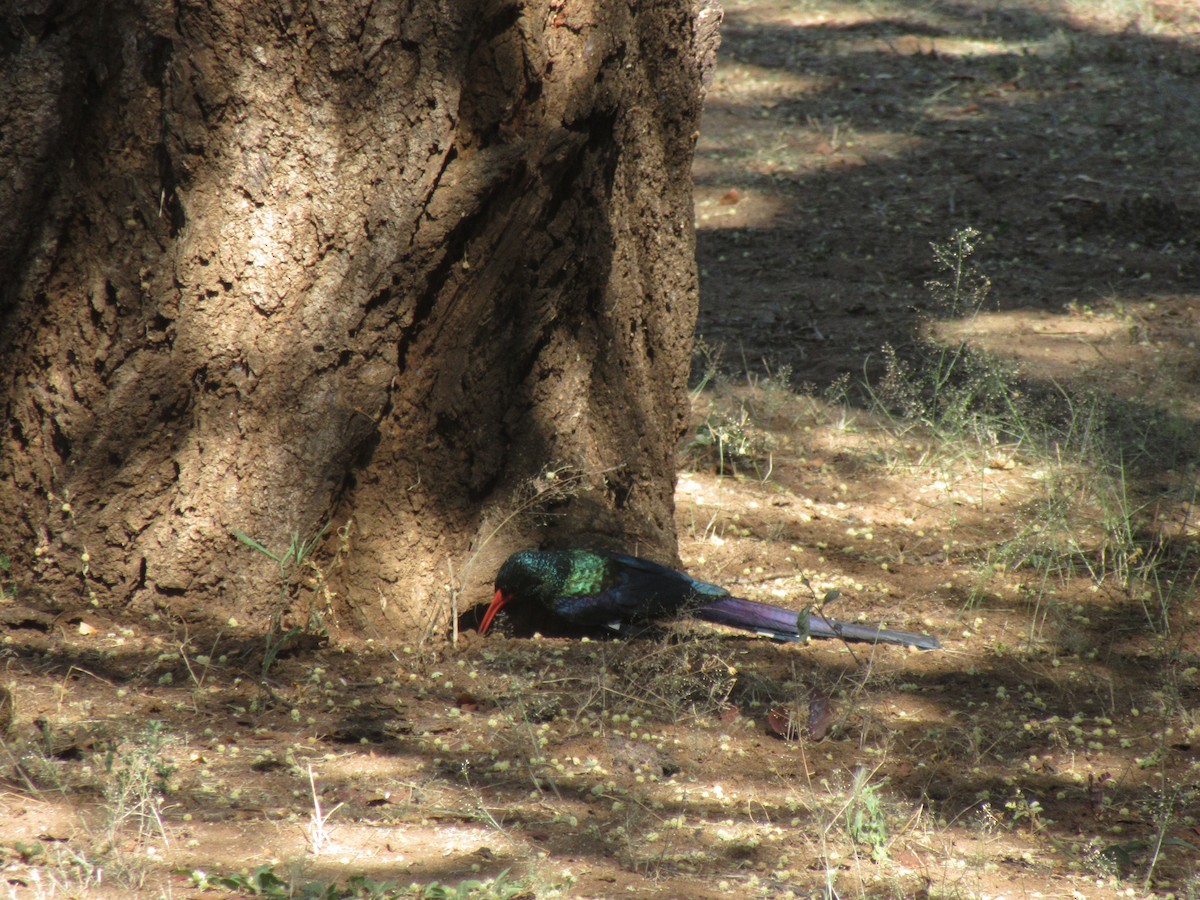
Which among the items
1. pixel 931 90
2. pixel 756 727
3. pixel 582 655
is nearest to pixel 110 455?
pixel 582 655

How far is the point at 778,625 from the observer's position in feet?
11.1

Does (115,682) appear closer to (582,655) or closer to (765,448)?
(582,655)

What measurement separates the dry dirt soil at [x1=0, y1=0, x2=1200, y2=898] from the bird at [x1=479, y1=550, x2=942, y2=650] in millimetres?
62

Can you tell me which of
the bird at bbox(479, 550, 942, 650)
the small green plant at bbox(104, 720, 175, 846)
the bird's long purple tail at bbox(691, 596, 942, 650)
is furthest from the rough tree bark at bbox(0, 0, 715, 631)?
the bird's long purple tail at bbox(691, 596, 942, 650)

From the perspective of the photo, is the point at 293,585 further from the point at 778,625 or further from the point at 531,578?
the point at 778,625

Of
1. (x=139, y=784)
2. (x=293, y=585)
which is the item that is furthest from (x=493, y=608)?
(x=139, y=784)

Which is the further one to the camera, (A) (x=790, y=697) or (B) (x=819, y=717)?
(A) (x=790, y=697)

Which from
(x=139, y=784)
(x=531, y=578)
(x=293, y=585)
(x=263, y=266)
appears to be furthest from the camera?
(x=531, y=578)

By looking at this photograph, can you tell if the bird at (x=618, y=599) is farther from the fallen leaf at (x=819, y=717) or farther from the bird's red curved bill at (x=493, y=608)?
the fallen leaf at (x=819, y=717)

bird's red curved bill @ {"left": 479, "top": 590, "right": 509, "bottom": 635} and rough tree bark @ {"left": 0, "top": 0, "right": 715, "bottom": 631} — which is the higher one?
rough tree bark @ {"left": 0, "top": 0, "right": 715, "bottom": 631}

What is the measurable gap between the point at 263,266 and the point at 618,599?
1.24m

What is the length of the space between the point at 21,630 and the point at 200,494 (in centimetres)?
50

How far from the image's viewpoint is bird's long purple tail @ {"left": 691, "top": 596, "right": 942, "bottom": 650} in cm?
337

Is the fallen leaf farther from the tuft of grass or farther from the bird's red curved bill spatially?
the tuft of grass
